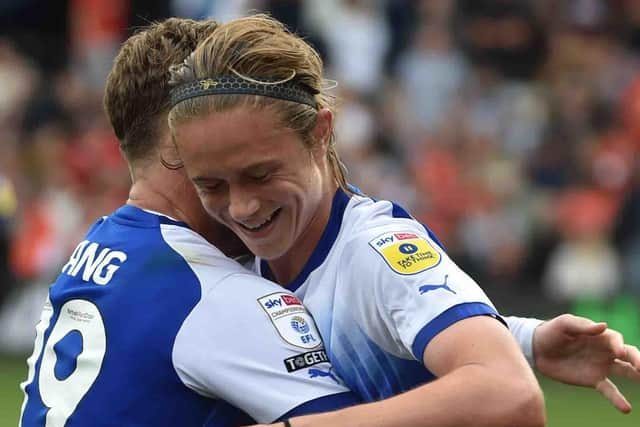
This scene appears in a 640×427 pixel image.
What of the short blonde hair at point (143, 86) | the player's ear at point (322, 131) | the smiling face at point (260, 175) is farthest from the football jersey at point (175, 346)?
the player's ear at point (322, 131)

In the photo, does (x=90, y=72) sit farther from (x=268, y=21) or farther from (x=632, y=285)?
(x=268, y=21)

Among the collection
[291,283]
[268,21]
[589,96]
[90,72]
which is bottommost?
[90,72]

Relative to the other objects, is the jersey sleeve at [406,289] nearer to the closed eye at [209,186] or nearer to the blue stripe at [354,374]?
the blue stripe at [354,374]

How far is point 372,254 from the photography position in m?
3.00

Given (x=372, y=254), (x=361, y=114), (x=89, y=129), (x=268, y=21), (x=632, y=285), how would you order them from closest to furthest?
(x=372, y=254) → (x=268, y=21) → (x=632, y=285) → (x=361, y=114) → (x=89, y=129)

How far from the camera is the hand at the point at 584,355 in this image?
3258mm

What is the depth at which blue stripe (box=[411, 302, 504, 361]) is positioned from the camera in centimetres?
284

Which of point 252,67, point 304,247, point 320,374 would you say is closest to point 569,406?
point 304,247

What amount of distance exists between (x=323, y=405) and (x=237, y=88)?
2.36ft

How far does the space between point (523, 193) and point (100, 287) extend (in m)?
7.53

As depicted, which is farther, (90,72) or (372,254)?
(90,72)

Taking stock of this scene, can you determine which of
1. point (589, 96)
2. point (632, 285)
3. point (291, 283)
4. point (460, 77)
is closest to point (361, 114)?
point (460, 77)

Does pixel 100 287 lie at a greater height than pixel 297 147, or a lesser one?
lesser

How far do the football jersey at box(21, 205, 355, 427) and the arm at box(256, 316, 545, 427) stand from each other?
20 centimetres
